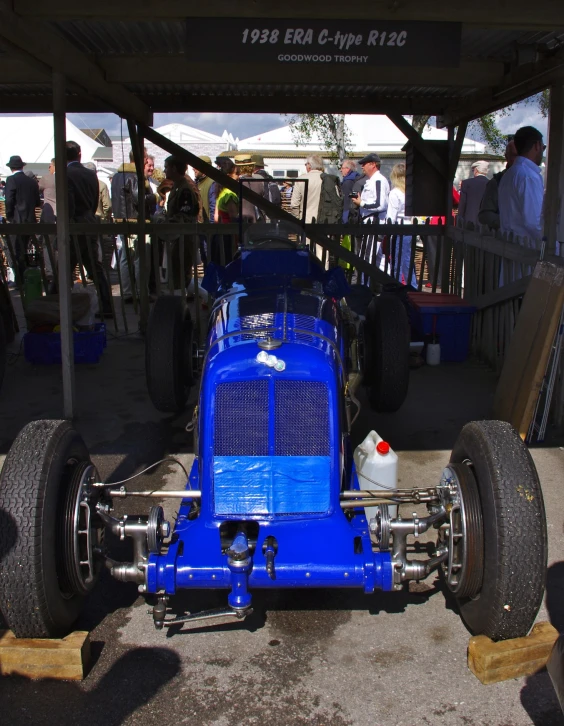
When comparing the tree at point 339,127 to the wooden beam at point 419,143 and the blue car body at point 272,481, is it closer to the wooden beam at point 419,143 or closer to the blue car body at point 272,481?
the wooden beam at point 419,143

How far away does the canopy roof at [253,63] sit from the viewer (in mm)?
4621

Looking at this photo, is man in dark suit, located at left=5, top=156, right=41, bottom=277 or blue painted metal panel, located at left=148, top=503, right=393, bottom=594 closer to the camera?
blue painted metal panel, located at left=148, top=503, right=393, bottom=594

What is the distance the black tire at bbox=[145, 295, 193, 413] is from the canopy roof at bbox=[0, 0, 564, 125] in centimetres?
170

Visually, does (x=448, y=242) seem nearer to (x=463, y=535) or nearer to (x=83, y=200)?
(x=83, y=200)

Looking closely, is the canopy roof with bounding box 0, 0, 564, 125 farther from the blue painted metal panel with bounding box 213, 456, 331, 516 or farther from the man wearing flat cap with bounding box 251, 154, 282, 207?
the blue painted metal panel with bounding box 213, 456, 331, 516

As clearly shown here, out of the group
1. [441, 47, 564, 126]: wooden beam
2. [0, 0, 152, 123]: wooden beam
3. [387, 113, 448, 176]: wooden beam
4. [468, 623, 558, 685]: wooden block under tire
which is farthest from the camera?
[387, 113, 448, 176]: wooden beam

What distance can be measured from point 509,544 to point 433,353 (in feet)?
15.0

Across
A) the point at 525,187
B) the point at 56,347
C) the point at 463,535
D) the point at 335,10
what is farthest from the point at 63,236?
the point at 525,187

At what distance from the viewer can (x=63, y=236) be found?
5.40m

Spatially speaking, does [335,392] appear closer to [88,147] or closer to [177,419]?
[177,419]

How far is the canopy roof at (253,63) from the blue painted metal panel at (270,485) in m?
2.94

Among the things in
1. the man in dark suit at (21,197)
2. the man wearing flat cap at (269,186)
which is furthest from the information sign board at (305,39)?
the man in dark suit at (21,197)

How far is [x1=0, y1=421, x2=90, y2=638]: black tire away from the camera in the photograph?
272 centimetres

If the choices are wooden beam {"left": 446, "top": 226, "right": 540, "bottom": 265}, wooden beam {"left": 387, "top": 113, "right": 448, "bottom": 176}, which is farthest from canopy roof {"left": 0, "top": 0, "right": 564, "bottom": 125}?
wooden beam {"left": 446, "top": 226, "right": 540, "bottom": 265}
